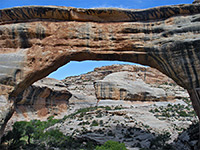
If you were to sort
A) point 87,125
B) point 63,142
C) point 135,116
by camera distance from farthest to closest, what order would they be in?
1. point 135,116
2. point 87,125
3. point 63,142

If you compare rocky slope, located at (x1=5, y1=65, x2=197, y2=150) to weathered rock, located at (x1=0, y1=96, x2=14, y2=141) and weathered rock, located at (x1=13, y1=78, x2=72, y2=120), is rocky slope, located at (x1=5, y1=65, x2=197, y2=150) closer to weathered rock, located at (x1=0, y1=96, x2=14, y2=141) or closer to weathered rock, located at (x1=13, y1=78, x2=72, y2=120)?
weathered rock, located at (x1=13, y1=78, x2=72, y2=120)

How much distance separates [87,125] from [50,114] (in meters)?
Result: 17.0

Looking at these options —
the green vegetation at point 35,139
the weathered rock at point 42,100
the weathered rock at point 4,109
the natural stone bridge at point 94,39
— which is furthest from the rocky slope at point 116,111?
the weathered rock at point 4,109

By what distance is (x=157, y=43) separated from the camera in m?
9.81

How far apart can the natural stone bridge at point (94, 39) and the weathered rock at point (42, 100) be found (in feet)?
61.3

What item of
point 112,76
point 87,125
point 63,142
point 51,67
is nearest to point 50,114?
point 112,76

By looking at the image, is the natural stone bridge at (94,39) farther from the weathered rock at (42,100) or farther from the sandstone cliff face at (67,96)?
the sandstone cliff face at (67,96)

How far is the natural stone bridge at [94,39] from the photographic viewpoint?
371 inches

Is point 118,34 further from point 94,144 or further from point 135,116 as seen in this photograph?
point 135,116

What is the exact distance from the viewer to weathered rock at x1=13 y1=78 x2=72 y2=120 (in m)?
29.6

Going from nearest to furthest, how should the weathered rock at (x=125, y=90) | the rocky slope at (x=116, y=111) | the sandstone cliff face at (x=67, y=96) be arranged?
the rocky slope at (x=116, y=111)
the sandstone cliff face at (x=67, y=96)
the weathered rock at (x=125, y=90)

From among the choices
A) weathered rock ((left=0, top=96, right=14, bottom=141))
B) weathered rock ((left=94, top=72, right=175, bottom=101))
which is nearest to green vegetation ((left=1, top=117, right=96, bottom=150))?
weathered rock ((left=0, top=96, right=14, bottom=141))

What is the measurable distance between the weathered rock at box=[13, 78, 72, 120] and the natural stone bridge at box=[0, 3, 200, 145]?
1870 cm

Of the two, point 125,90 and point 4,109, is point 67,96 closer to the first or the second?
point 125,90
